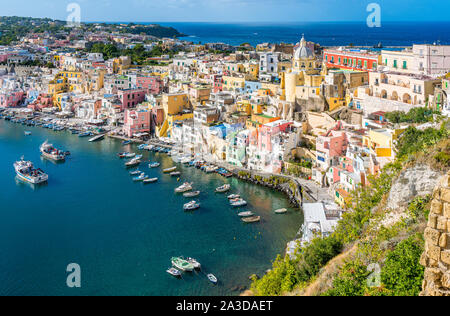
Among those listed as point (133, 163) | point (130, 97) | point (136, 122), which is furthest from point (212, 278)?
point (130, 97)

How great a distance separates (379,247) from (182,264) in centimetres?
596

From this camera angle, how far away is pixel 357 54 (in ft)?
72.2

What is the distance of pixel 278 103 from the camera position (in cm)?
2103

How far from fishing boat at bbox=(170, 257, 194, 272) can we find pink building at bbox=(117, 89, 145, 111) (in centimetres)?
1845

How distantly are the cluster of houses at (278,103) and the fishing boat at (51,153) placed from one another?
174 inches

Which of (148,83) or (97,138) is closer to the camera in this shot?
(97,138)

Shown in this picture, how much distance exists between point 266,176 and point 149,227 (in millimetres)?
5650

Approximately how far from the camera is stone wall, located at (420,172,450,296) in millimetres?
3750

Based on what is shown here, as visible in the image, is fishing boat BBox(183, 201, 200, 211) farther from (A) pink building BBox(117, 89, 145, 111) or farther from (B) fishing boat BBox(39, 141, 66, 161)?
(A) pink building BBox(117, 89, 145, 111)

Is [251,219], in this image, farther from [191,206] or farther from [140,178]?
[140,178]

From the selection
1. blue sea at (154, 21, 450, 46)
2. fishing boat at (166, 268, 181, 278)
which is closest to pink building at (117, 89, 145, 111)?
fishing boat at (166, 268, 181, 278)
